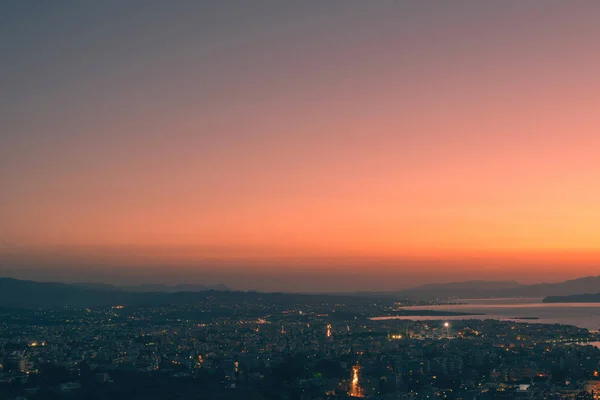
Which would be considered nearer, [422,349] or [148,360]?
[148,360]

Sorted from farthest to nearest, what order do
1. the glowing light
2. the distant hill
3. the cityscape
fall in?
the distant hill
the cityscape
the glowing light

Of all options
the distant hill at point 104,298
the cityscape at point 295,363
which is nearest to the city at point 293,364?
the cityscape at point 295,363

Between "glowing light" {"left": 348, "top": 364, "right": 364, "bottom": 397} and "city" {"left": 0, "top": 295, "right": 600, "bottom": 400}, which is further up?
"city" {"left": 0, "top": 295, "right": 600, "bottom": 400}

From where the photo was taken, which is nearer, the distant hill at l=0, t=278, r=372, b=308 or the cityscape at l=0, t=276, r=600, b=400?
the cityscape at l=0, t=276, r=600, b=400

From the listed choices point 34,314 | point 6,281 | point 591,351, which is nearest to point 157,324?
point 34,314

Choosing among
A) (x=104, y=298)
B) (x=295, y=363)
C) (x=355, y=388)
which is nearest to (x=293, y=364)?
(x=295, y=363)

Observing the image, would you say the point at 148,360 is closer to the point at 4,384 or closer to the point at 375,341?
the point at 4,384

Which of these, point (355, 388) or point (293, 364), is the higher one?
point (293, 364)

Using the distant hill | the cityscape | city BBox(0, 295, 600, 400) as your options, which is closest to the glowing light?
the cityscape

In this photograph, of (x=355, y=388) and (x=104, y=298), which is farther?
(x=104, y=298)

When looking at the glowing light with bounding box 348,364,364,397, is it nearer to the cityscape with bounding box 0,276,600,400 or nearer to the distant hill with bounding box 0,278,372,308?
the cityscape with bounding box 0,276,600,400

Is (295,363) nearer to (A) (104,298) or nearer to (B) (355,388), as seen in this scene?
(B) (355,388)
